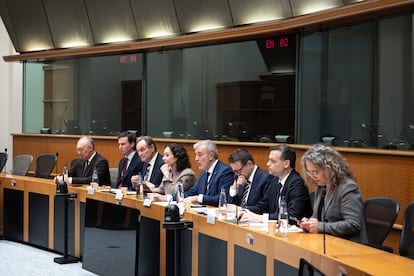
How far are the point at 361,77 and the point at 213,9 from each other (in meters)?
2.81

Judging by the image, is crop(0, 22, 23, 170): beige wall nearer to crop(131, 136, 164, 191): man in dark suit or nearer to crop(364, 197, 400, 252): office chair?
crop(131, 136, 164, 191): man in dark suit

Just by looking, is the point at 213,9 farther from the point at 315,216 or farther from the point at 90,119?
the point at 315,216

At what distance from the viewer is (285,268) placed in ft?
12.8

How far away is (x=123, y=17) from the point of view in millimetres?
10641

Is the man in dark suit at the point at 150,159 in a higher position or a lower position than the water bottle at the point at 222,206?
higher

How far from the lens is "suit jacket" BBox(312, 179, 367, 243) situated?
14.2 feet

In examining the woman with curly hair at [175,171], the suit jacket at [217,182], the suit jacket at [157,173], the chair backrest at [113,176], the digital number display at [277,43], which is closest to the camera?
the suit jacket at [217,182]

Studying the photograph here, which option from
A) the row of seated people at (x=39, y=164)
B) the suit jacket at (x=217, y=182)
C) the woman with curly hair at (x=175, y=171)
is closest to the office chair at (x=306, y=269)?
the suit jacket at (x=217, y=182)

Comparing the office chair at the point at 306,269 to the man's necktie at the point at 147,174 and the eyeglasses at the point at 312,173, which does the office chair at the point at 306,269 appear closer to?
the eyeglasses at the point at 312,173

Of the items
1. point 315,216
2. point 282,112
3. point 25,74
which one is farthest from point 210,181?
point 25,74

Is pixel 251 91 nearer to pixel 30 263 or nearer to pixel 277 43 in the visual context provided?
pixel 277 43

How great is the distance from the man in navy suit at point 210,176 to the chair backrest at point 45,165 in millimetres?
3205

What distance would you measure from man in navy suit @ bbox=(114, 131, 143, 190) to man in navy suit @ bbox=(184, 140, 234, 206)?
135 cm

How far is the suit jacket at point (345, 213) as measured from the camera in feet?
14.2
